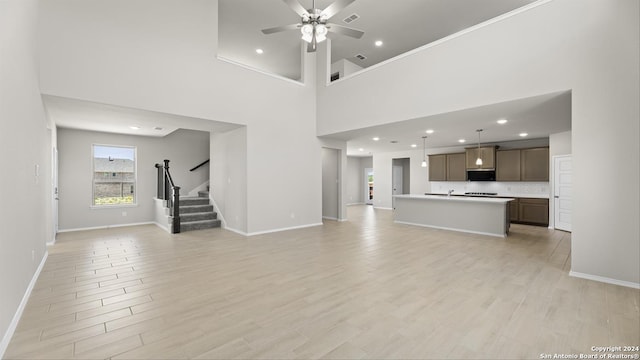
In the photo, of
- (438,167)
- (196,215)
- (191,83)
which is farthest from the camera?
(438,167)

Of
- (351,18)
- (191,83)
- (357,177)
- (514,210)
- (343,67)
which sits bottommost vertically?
(514,210)

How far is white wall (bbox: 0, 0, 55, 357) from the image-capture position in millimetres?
2105

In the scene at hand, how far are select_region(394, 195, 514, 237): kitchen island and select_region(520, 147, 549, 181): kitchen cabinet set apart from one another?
1.65 metres

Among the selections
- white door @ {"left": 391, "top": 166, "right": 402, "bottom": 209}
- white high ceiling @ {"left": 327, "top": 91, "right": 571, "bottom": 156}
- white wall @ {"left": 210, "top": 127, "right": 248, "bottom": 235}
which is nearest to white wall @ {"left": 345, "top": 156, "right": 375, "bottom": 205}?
white door @ {"left": 391, "top": 166, "right": 402, "bottom": 209}

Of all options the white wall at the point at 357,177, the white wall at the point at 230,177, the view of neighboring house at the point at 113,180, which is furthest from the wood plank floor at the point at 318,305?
the white wall at the point at 357,177

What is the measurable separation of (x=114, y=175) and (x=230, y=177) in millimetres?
3526

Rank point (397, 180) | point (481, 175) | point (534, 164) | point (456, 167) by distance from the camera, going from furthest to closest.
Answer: point (397, 180) < point (456, 167) < point (481, 175) < point (534, 164)

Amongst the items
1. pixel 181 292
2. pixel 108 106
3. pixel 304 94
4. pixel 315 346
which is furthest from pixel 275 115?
pixel 315 346

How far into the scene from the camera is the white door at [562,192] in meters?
6.75

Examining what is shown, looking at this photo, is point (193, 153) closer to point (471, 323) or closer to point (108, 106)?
point (108, 106)

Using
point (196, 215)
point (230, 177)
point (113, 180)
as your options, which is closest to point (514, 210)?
point (230, 177)

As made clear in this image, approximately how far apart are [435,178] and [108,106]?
9804 mm

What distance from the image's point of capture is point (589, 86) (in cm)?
349

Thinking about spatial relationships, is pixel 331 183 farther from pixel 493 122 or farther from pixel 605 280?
pixel 605 280
